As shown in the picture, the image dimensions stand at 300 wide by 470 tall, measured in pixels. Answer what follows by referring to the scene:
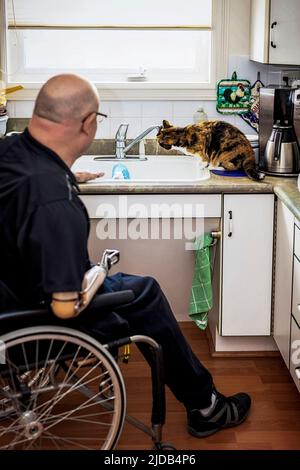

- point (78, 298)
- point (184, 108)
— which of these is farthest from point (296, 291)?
point (184, 108)

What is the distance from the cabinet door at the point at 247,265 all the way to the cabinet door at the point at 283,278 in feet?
0.16

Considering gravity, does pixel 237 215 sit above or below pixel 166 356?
above

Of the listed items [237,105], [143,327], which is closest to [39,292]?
[143,327]

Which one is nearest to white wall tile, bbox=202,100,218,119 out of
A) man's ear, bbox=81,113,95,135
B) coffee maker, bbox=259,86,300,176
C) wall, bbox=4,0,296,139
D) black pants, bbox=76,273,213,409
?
wall, bbox=4,0,296,139

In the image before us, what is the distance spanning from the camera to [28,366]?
1.97 metres

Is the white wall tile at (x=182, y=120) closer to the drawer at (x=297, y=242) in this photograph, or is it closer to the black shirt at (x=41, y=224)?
the drawer at (x=297, y=242)

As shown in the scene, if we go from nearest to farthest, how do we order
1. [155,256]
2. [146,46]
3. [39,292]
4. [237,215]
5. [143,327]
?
[39,292] < [143,327] < [237,215] < [155,256] < [146,46]

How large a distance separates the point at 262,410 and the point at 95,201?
1076mm

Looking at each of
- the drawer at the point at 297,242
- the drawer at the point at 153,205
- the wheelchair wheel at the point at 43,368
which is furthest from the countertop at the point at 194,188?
the wheelchair wheel at the point at 43,368

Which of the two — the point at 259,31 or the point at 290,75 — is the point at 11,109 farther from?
the point at 290,75

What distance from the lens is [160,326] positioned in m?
2.35

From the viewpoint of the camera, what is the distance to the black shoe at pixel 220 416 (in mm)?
2551

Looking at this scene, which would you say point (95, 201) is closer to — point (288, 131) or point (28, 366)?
point (288, 131)

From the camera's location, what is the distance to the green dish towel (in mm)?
3078
